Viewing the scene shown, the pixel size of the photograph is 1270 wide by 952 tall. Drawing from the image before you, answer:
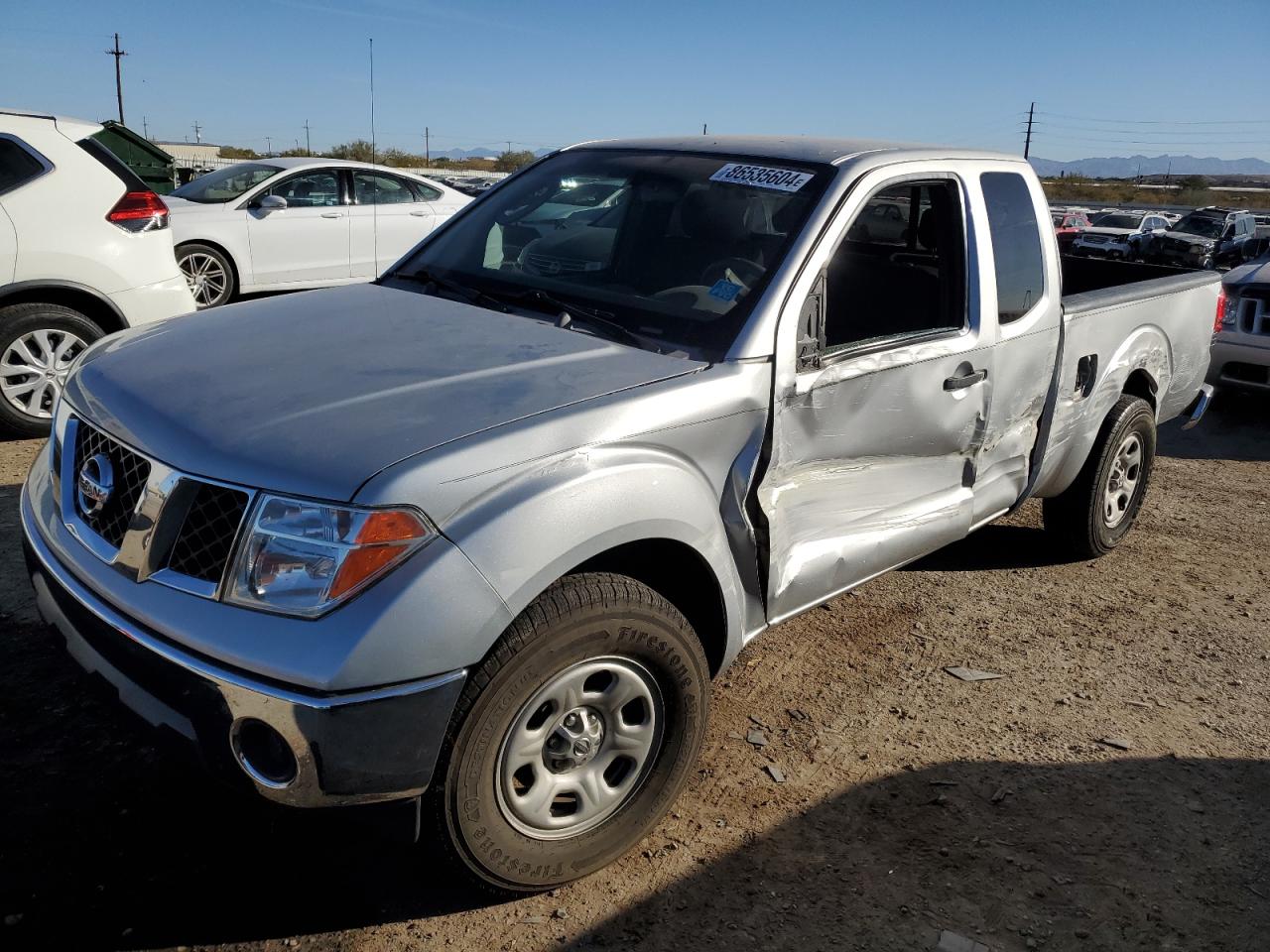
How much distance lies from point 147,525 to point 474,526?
2.39ft

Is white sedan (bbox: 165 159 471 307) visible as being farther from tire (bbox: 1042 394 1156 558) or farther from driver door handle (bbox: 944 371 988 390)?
driver door handle (bbox: 944 371 988 390)

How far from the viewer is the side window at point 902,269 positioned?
145 inches

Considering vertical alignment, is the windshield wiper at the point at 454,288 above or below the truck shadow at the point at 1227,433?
above

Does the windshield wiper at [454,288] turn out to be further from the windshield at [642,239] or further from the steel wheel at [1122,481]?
the steel wheel at [1122,481]

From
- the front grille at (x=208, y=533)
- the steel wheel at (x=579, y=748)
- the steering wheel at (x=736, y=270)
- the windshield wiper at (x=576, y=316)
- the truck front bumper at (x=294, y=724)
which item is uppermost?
the steering wheel at (x=736, y=270)

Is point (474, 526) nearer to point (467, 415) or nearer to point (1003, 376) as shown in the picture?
point (467, 415)

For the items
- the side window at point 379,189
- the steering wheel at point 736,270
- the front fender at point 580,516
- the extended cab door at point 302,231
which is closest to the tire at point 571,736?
the front fender at point 580,516

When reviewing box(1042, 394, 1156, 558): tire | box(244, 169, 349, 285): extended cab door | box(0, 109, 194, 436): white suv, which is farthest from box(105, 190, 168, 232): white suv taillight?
box(1042, 394, 1156, 558): tire

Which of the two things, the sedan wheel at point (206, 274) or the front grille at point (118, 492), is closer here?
the front grille at point (118, 492)

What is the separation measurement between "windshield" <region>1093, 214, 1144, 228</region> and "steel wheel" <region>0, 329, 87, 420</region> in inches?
1223

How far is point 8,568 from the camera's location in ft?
13.8

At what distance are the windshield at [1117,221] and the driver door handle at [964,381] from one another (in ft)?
102

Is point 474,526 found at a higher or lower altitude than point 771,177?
lower

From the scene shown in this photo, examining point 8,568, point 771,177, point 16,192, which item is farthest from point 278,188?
point 771,177
